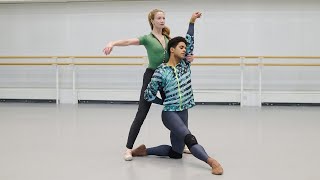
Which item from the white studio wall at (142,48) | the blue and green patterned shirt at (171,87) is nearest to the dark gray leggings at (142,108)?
the blue and green patterned shirt at (171,87)

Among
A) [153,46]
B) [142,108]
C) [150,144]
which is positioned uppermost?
[153,46]

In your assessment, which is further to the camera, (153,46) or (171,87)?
(153,46)

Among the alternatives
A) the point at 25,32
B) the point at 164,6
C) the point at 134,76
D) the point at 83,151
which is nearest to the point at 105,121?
the point at 83,151

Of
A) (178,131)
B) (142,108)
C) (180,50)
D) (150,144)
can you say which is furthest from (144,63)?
(178,131)

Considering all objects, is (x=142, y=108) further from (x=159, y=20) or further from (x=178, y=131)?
(x=159, y=20)

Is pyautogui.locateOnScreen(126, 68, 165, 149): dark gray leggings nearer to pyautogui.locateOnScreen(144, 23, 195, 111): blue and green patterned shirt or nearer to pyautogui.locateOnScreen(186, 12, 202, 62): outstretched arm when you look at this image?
pyautogui.locateOnScreen(144, 23, 195, 111): blue and green patterned shirt

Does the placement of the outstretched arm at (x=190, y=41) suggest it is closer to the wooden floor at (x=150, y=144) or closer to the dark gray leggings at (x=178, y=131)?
the dark gray leggings at (x=178, y=131)

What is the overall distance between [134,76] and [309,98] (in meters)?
3.54

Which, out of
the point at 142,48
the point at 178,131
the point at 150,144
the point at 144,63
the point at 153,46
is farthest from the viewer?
the point at 142,48

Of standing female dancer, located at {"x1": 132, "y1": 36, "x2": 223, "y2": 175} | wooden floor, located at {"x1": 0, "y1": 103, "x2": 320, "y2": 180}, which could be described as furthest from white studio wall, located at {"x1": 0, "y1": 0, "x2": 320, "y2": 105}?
standing female dancer, located at {"x1": 132, "y1": 36, "x2": 223, "y2": 175}

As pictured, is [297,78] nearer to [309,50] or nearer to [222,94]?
[309,50]

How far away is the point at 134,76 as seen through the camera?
8.41 meters

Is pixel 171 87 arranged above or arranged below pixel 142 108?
above

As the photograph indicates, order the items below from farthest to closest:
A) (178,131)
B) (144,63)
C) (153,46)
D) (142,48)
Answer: (142,48), (144,63), (153,46), (178,131)
